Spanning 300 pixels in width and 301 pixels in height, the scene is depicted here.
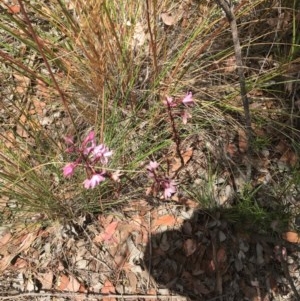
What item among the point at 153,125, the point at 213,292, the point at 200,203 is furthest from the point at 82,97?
the point at 213,292

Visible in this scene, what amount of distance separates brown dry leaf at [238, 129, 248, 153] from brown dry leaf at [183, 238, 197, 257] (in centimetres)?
56

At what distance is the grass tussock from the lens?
6.44 ft

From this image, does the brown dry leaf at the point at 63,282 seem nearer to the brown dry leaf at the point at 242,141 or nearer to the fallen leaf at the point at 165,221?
the fallen leaf at the point at 165,221

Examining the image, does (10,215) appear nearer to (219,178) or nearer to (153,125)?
(153,125)

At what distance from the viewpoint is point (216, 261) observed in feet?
6.47

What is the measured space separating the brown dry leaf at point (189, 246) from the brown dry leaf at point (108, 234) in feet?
1.19

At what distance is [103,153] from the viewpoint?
4.54 ft

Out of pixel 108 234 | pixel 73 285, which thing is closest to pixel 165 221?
pixel 108 234

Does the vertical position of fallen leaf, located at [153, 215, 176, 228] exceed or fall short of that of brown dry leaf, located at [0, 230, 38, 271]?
it exceeds it

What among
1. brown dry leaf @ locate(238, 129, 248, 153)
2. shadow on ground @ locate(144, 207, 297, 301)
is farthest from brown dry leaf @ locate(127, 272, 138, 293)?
brown dry leaf @ locate(238, 129, 248, 153)

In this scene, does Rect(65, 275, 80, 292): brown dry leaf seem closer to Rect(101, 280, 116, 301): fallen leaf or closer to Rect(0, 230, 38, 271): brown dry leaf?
Rect(101, 280, 116, 301): fallen leaf

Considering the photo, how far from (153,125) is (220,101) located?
375 mm

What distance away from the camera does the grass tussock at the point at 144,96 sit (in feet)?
6.44

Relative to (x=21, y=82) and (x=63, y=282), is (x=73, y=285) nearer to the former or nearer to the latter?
(x=63, y=282)
